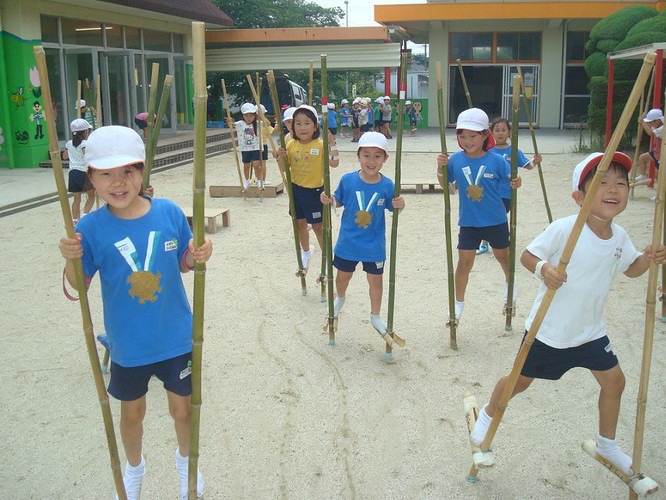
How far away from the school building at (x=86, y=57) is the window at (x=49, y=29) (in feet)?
0.07

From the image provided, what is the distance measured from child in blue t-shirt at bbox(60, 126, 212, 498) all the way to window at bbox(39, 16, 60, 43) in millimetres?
15185

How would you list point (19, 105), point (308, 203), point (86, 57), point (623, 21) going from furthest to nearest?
point (623, 21) → point (86, 57) → point (19, 105) → point (308, 203)

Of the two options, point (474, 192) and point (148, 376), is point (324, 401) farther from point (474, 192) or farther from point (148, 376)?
point (474, 192)

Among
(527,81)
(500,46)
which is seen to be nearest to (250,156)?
(500,46)

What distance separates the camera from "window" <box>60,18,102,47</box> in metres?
17.2

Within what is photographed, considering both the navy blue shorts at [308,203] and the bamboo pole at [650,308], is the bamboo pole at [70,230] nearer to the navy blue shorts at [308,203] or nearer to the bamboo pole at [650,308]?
the bamboo pole at [650,308]

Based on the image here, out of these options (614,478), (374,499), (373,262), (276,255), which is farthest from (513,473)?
(276,255)

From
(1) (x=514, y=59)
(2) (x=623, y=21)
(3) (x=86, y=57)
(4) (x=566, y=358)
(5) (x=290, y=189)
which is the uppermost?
(2) (x=623, y=21)

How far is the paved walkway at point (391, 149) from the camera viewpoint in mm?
12422

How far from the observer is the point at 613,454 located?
3.25 metres

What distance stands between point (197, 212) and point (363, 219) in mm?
2502

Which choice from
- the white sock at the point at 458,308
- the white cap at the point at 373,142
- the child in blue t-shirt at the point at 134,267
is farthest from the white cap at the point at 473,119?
the child in blue t-shirt at the point at 134,267

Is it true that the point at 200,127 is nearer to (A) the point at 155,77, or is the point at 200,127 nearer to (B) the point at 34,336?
(A) the point at 155,77

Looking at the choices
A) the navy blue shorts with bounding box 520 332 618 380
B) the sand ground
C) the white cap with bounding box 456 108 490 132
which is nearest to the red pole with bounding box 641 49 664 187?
the sand ground
